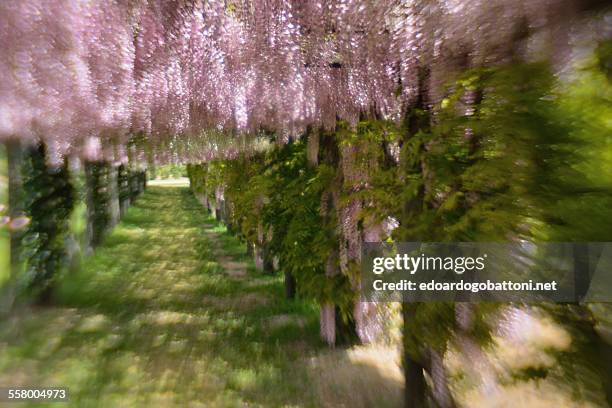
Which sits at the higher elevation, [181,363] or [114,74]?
[114,74]

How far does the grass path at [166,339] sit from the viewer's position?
3598 millimetres

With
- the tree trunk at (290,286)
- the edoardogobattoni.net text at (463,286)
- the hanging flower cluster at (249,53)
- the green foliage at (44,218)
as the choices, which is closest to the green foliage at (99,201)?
the green foliage at (44,218)

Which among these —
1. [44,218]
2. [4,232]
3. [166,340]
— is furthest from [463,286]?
[44,218]

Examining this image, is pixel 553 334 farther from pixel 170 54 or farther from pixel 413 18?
pixel 170 54

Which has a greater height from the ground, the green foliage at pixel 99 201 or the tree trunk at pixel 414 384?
the green foliage at pixel 99 201

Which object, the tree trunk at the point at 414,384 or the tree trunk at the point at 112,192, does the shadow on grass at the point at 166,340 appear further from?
the tree trunk at the point at 112,192

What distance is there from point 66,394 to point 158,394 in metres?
0.61

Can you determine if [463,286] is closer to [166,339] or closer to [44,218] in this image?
[166,339]

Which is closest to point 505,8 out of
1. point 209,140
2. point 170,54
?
point 170,54

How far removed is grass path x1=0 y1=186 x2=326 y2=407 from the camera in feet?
11.8

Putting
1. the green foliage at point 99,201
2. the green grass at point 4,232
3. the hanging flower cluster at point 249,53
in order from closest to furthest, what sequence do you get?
the hanging flower cluster at point 249,53, the green grass at point 4,232, the green foliage at point 99,201

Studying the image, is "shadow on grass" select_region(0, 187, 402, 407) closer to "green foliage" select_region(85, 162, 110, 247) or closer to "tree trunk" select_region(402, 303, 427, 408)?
"tree trunk" select_region(402, 303, 427, 408)

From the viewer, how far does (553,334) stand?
1.77 metres

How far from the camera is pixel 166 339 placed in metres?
4.97
